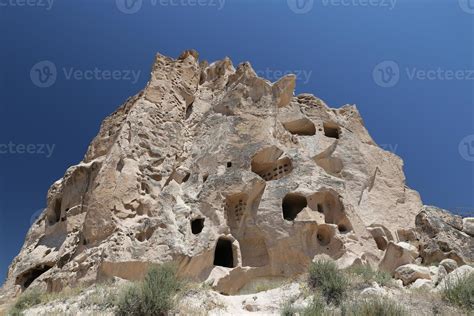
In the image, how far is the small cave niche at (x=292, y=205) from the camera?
606 inches

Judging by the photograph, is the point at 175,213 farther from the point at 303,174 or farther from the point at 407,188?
the point at 407,188

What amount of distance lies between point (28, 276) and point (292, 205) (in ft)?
35.7

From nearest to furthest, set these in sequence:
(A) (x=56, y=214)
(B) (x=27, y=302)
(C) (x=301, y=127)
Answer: (B) (x=27, y=302)
(A) (x=56, y=214)
(C) (x=301, y=127)

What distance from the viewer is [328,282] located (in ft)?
29.8

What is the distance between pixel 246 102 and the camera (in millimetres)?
18234

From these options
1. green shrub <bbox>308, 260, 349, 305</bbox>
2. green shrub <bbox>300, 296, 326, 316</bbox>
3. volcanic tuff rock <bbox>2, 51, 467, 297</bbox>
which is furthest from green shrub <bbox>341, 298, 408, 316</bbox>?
volcanic tuff rock <bbox>2, 51, 467, 297</bbox>

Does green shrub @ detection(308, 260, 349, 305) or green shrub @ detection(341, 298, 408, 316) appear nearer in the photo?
green shrub @ detection(341, 298, 408, 316)

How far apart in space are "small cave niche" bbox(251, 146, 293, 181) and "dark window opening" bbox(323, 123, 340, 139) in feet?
23.2

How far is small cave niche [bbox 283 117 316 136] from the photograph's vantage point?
22.1 m

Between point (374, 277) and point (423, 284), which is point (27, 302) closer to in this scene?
point (374, 277)

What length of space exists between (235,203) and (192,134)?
15.1 feet

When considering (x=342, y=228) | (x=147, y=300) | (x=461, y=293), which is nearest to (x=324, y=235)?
(x=342, y=228)

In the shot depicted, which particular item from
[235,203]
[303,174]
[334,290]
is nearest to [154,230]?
[235,203]

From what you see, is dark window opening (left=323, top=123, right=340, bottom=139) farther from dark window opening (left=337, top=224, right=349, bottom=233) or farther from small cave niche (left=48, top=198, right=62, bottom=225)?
small cave niche (left=48, top=198, right=62, bottom=225)
